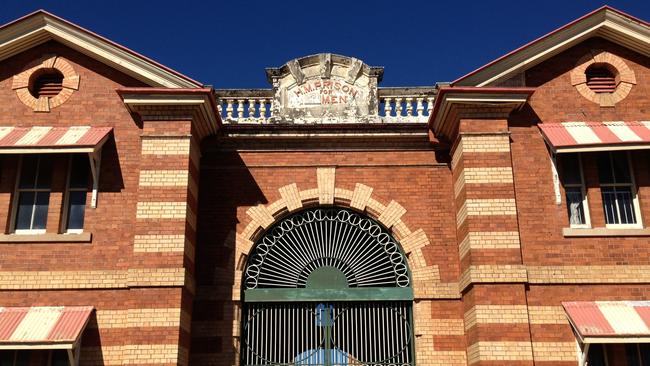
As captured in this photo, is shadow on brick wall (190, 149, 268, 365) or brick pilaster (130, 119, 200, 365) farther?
shadow on brick wall (190, 149, 268, 365)

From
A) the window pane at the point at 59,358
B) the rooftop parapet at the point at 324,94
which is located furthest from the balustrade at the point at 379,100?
the window pane at the point at 59,358

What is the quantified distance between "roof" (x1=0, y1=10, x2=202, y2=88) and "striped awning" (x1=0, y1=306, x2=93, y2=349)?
4214mm

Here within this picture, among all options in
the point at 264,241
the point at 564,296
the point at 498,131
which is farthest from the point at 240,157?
the point at 564,296

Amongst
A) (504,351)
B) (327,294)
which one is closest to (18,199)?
(327,294)

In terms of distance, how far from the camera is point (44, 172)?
12477mm

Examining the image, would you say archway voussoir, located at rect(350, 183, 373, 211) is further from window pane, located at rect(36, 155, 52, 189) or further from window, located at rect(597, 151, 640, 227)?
window pane, located at rect(36, 155, 52, 189)

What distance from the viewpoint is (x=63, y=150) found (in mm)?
11648

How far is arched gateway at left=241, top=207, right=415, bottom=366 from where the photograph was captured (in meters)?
12.4

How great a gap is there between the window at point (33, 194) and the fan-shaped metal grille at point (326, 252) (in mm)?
3721

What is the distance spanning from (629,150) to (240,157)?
701 centimetres

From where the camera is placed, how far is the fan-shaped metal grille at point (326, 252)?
1279 centimetres

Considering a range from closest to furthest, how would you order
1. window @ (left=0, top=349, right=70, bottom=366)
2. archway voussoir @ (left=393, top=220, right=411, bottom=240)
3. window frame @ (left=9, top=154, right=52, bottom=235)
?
window @ (left=0, top=349, right=70, bottom=366) < window frame @ (left=9, top=154, right=52, bottom=235) < archway voussoir @ (left=393, top=220, right=411, bottom=240)

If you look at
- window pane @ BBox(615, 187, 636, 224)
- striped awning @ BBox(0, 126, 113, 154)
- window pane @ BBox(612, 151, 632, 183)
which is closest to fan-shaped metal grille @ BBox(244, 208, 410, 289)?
striped awning @ BBox(0, 126, 113, 154)

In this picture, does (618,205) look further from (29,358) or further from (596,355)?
(29,358)
